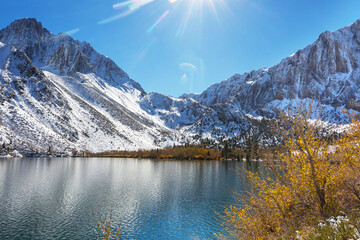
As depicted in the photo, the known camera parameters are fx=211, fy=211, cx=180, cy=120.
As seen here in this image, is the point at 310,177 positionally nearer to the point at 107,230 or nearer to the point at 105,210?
the point at 107,230

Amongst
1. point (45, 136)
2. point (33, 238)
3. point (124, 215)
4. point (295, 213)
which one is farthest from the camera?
point (45, 136)

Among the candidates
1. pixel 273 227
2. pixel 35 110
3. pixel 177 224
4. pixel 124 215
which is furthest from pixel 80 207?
pixel 35 110

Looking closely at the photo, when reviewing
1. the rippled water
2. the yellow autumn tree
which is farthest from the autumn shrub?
the yellow autumn tree

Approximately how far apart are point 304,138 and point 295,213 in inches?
176

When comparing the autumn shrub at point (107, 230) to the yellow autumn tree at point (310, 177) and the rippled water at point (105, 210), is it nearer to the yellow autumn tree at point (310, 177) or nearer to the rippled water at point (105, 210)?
the rippled water at point (105, 210)

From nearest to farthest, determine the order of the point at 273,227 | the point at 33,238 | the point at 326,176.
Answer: the point at 326,176 < the point at 273,227 < the point at 33,238

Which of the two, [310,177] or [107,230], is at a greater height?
[310,177]

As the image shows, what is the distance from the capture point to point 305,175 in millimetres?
11852

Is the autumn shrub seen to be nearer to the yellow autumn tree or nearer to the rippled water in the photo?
the rippled water

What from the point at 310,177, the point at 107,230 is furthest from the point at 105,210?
the point at 310,177

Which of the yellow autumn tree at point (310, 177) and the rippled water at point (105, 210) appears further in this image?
the rippled water at point (105, 210)

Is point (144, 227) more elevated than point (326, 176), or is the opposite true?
point (326, 176)

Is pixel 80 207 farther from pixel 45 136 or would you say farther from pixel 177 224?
pixel 45 136

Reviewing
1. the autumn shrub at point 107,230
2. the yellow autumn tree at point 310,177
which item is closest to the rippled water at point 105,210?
the autumn shrub at point 107,230
